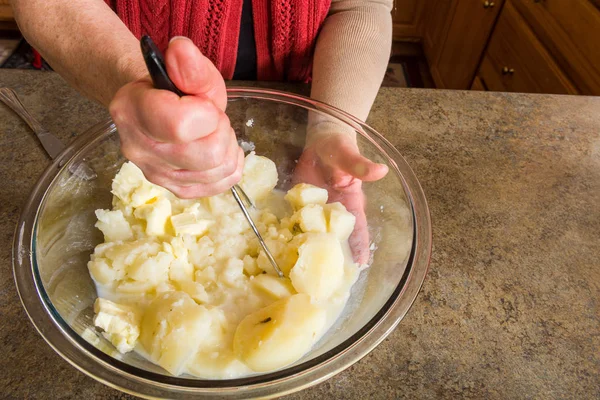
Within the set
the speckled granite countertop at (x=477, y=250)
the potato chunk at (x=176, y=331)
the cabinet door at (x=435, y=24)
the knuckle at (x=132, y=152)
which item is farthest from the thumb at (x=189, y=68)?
the cabinet door at (x=435, y=24)

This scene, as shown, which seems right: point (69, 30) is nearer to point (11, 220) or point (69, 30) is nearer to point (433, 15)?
point (11, 220)

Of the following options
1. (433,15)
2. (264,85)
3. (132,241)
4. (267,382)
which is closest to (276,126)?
(264,85)

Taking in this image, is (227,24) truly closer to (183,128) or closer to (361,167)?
Answer: (361,167)

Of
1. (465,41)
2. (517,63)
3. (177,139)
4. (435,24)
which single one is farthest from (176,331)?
(435,24)

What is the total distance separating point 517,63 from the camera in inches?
71.6

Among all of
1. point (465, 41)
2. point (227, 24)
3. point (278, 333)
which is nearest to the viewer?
point (278, 333)

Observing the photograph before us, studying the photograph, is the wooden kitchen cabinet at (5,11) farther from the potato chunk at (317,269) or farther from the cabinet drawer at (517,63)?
the potato chunk at (317,269)

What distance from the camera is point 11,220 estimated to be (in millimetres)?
823

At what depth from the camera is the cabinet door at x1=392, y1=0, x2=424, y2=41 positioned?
2.61 meters

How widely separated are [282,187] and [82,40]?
1.46 feet

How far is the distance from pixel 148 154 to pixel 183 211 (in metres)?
0.25

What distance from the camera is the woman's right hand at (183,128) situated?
1.40 feet

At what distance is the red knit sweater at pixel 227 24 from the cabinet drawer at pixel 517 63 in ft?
3.48

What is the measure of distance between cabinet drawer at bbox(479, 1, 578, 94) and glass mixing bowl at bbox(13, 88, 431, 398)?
3.90ft
